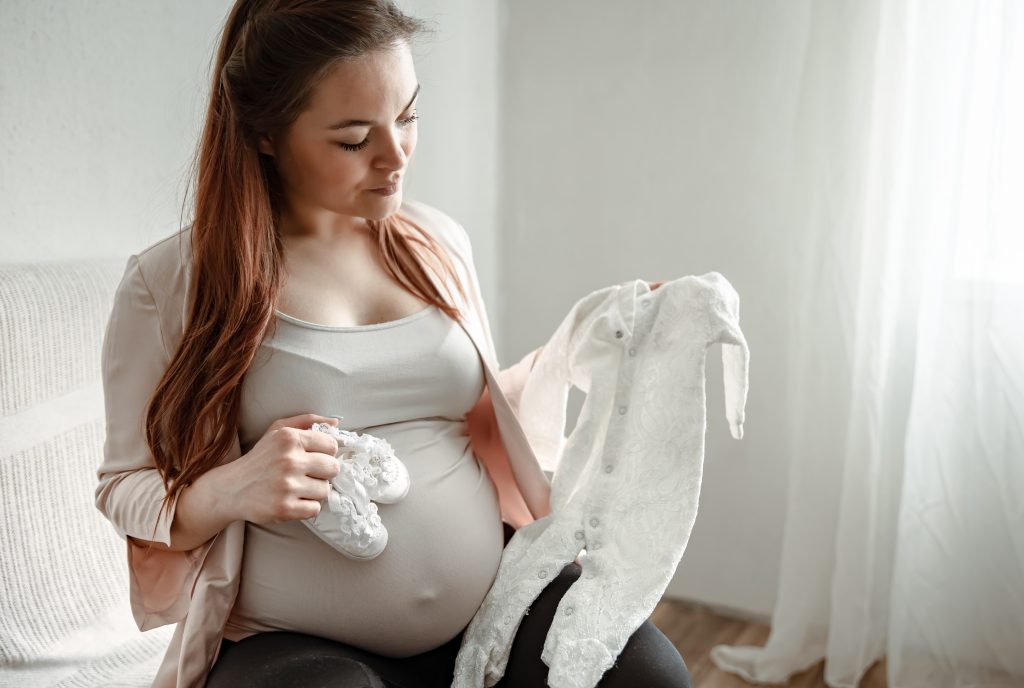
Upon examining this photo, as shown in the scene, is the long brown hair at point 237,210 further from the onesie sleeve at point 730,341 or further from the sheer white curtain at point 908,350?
the sheer white curtain at point 908,350

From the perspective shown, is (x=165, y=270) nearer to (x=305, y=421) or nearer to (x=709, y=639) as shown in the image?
(x=305, y=421)

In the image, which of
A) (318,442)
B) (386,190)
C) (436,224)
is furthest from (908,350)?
(318,442)

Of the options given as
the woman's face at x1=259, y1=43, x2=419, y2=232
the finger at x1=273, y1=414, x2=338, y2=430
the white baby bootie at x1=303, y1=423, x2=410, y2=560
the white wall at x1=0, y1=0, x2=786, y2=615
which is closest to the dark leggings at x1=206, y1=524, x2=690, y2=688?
the white baby bootie at x1=303, y1=423, x2=410, y2=560

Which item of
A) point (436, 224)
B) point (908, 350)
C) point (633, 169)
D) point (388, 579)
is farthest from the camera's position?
point (633, 169)

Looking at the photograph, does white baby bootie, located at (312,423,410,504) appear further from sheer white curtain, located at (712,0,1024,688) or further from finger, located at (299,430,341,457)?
sheer white curtain, located at (712,0,1024,688)

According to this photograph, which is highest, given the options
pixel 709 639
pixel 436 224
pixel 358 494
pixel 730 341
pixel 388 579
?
pixel 436 224

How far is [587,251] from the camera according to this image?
2242mm

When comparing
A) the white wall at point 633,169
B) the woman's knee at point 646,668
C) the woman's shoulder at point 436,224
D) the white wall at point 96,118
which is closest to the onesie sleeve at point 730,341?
the woman's knee at point 646,668

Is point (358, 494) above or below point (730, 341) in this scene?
below

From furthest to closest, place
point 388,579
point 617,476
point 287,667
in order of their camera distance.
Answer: point 617,476
point 388,579
point 287,667

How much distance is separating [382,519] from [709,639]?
1.35 m

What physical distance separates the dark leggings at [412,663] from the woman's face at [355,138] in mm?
498

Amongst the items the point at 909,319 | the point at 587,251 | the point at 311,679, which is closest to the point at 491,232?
the point at 587,251

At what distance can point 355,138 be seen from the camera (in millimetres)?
1064
